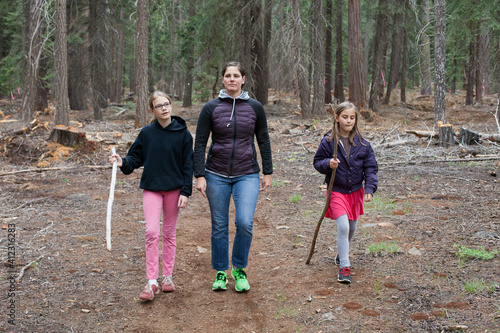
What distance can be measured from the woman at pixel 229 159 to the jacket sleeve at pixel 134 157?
58cm

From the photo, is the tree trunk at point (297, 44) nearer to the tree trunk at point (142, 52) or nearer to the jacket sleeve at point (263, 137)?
the tree trunk at point (142, 52)

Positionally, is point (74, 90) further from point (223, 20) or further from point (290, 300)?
point (290, 300)

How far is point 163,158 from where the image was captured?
4484mm

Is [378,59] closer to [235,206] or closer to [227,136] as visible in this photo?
[227,136]

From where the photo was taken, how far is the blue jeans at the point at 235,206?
4.53 m

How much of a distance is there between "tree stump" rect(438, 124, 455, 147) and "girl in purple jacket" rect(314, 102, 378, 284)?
26.8ft

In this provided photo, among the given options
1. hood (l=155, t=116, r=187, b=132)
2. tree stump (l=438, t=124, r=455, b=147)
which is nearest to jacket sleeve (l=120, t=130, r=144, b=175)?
hood (l=155, t=116, r=187, b=132)

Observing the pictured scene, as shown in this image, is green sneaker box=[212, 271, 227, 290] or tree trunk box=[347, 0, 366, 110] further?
tree trunk box=[347, 0, 366, 110]

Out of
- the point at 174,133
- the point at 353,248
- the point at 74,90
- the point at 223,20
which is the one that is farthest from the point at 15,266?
the point at 74,90

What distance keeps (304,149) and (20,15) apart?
1920cm

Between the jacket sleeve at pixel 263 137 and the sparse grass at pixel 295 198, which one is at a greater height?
the jacket sleeve at pixel 263 137

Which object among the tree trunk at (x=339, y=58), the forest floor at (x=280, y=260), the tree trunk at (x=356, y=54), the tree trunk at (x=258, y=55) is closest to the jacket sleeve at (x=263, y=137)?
the forest floor at (x=280, y=260)

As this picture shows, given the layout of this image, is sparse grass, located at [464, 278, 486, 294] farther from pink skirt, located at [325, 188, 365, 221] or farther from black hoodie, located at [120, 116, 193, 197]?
black hoodie, located at [120, 116, 193, 197]

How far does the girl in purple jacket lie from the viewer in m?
4.70
